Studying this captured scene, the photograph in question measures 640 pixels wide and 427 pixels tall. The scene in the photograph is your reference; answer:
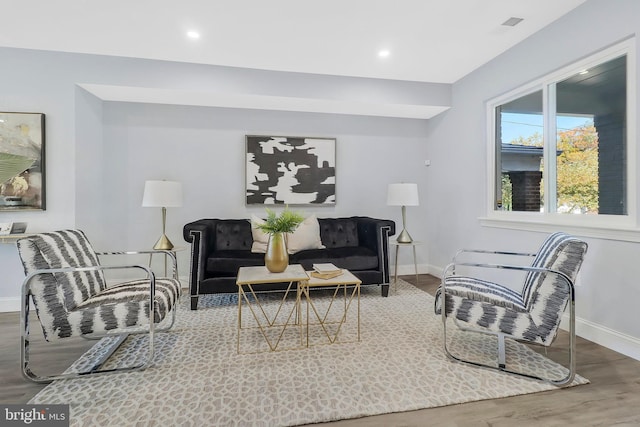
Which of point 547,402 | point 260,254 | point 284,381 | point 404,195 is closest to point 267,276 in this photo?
point 284,381

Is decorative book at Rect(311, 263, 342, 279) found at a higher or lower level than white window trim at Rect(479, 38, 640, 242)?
lower

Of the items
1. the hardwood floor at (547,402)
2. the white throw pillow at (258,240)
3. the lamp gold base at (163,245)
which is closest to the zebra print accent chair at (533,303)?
the hardwood floor at (547,402)

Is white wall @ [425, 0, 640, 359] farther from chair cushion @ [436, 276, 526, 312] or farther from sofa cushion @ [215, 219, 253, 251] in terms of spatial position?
sofa cushion @ [215, 219, 253, 251]

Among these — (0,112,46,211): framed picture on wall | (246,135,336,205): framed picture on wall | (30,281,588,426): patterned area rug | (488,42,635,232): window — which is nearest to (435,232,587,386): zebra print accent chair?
(30,281,588,426): patterned area rug

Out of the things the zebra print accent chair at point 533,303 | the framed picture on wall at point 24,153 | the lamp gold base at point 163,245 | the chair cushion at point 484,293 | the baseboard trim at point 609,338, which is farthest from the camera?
the lamp gold base at point 163,245

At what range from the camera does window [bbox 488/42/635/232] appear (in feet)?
8.04

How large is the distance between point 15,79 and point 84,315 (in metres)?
2.88

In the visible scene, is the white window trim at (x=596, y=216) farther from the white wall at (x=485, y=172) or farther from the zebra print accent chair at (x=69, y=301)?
the zebra print accent chair at (x=69, y=301)

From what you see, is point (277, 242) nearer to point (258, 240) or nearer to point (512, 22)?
point (258, 240)

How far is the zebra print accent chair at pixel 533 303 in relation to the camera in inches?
75.2

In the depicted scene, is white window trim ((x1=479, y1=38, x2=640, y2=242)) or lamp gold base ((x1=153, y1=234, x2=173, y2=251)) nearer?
white window trim ((x1=479, y1=38, x2=640, y2=242))

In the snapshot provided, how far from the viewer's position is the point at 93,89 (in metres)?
3.61

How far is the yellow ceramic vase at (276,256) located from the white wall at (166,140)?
196 centimetres

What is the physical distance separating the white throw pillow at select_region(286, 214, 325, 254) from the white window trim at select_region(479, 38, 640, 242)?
200 centimetres
